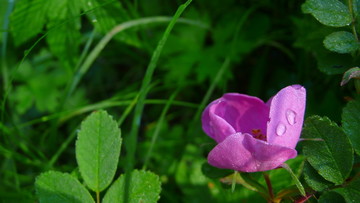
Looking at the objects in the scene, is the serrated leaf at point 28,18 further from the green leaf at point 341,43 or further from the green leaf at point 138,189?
the green leaf at point 341,43

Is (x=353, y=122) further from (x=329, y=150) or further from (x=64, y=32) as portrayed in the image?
(x=64, y=32)

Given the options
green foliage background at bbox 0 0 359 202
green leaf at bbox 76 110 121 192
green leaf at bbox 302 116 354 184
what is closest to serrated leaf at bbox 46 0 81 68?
green foliage background at bbox 0 0 359 202

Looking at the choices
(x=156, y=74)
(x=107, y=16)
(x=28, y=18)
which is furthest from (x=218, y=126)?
(x=156, y=74)

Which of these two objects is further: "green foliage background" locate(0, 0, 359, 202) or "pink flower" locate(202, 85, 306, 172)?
"green foliage background" locate(0, 0, 359, 202)

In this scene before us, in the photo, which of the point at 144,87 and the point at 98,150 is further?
the point at 144,87

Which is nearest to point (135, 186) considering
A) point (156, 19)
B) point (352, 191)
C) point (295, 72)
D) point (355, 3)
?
point (352, 191)

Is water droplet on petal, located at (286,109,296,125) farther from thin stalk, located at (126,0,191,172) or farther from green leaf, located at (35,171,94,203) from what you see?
green leaf, located at (35,171,94,203)
